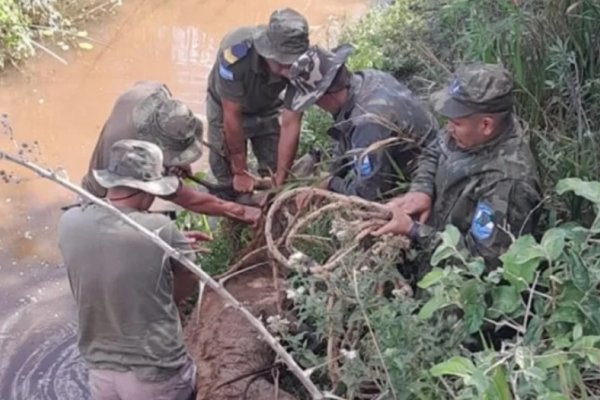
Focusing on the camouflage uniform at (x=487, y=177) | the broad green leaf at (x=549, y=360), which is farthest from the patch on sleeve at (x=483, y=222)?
the broad green leaf at (x=549, y=360)

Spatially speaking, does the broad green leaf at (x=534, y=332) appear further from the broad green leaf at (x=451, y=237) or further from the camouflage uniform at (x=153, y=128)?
the camouflage uniform at (x=153, y=128)

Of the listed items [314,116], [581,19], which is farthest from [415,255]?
[314,116]

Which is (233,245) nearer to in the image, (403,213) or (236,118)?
(236,118)

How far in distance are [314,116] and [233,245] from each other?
1698 mm

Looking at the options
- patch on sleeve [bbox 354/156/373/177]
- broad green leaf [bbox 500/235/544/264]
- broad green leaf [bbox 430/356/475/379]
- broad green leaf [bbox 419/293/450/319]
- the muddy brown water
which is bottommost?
the muddy brown water

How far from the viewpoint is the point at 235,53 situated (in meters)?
5.45

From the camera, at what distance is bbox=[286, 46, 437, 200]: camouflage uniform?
438 centimetres

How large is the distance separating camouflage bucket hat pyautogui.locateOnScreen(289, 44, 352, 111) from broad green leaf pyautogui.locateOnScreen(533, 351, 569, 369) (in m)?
2.10

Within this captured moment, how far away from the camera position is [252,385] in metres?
4.09

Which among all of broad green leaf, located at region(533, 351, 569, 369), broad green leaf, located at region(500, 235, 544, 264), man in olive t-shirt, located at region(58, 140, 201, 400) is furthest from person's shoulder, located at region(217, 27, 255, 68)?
broad green leaf, located at region(533, 351, 569, 369)

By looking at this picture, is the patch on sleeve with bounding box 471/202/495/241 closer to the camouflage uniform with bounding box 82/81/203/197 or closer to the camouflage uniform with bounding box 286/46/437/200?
the camouflage uniform with bounding box 286/46/437/200

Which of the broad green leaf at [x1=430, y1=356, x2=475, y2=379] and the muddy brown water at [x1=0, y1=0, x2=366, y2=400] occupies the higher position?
the broad green leaf at [x1=430, y1=356, x2=475, y2=379]

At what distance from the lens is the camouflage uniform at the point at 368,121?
14.4 feet

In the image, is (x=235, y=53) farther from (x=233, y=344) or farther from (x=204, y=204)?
(x=233, y=344)
